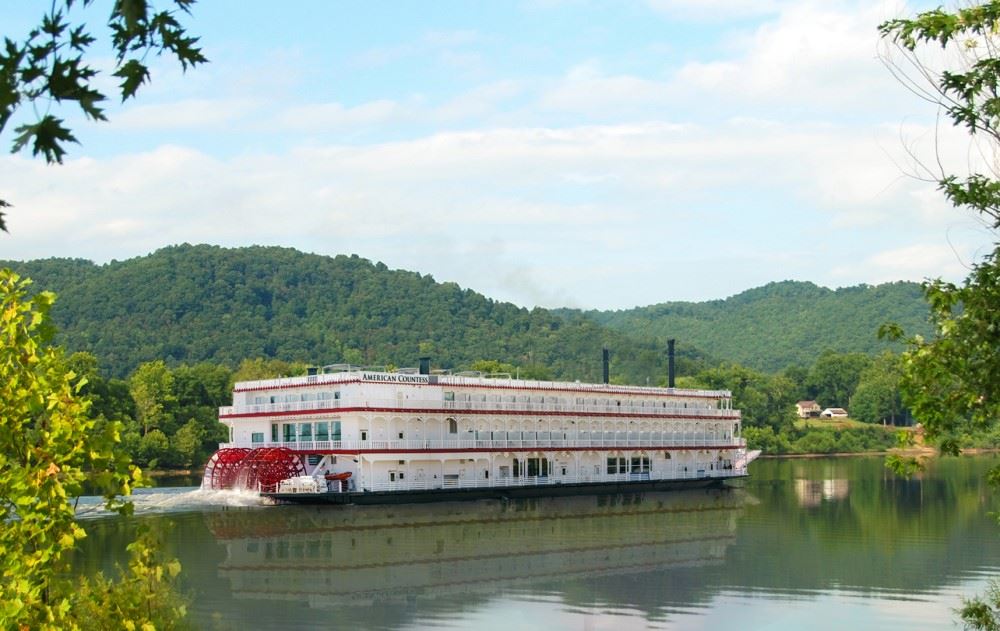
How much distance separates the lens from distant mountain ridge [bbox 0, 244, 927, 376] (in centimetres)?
9506

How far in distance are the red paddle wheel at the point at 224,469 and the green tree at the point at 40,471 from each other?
32311 mm

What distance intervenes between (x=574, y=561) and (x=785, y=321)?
145270 mm

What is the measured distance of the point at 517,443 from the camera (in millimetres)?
45312

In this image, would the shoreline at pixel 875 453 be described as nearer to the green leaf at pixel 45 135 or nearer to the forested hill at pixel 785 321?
the forested hill at pixel 785 321

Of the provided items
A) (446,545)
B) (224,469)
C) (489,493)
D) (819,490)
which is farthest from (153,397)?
(819,490)

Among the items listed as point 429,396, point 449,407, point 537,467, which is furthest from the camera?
point 537,467

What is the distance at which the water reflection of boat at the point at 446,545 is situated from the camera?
87.5ft

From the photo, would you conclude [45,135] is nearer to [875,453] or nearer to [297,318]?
[875,453]

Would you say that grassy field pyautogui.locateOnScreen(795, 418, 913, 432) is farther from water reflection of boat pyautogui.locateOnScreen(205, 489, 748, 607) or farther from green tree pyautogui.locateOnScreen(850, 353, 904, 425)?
water reflection of boat pyautogui.locateOnScreen(205, 489, 748, 607)

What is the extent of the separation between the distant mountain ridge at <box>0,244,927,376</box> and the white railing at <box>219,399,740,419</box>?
3091 cm

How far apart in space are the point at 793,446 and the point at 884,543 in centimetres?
5454

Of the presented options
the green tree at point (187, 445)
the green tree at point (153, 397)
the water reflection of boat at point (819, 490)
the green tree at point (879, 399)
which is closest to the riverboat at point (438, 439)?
the water reflection of boat at point (819, 490)

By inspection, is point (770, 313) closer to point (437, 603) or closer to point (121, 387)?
point (121, 387)

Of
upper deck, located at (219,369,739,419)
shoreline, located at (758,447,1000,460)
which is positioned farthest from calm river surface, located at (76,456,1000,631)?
shoreline, located at (758,447,1000,460)
